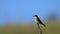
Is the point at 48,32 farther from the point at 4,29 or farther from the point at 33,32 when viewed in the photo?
the point at 4,29

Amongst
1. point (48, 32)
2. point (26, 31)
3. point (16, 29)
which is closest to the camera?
point (48, 32)

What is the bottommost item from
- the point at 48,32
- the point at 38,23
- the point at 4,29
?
the point at 38,23

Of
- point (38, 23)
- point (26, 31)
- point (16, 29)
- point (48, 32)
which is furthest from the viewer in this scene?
point (16, 29)

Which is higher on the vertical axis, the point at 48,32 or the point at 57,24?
the point at 57,24

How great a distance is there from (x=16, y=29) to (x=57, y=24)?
195cm

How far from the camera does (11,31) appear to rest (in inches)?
512

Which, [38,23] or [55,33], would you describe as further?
[55,33]

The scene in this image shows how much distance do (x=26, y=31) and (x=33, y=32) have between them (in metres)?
0.35

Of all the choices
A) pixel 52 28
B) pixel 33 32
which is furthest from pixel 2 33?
pixel 52 28

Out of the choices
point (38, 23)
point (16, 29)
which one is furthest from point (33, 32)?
point (38, 23)

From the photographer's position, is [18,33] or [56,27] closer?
[18,33]

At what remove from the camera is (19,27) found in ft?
44.2

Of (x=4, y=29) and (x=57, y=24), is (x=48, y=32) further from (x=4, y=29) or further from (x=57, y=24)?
(x=4, y=29)

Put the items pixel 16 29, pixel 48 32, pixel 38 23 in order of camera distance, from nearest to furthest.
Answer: pixel 38 23 → pixel 48 32 → pixel 16 29
